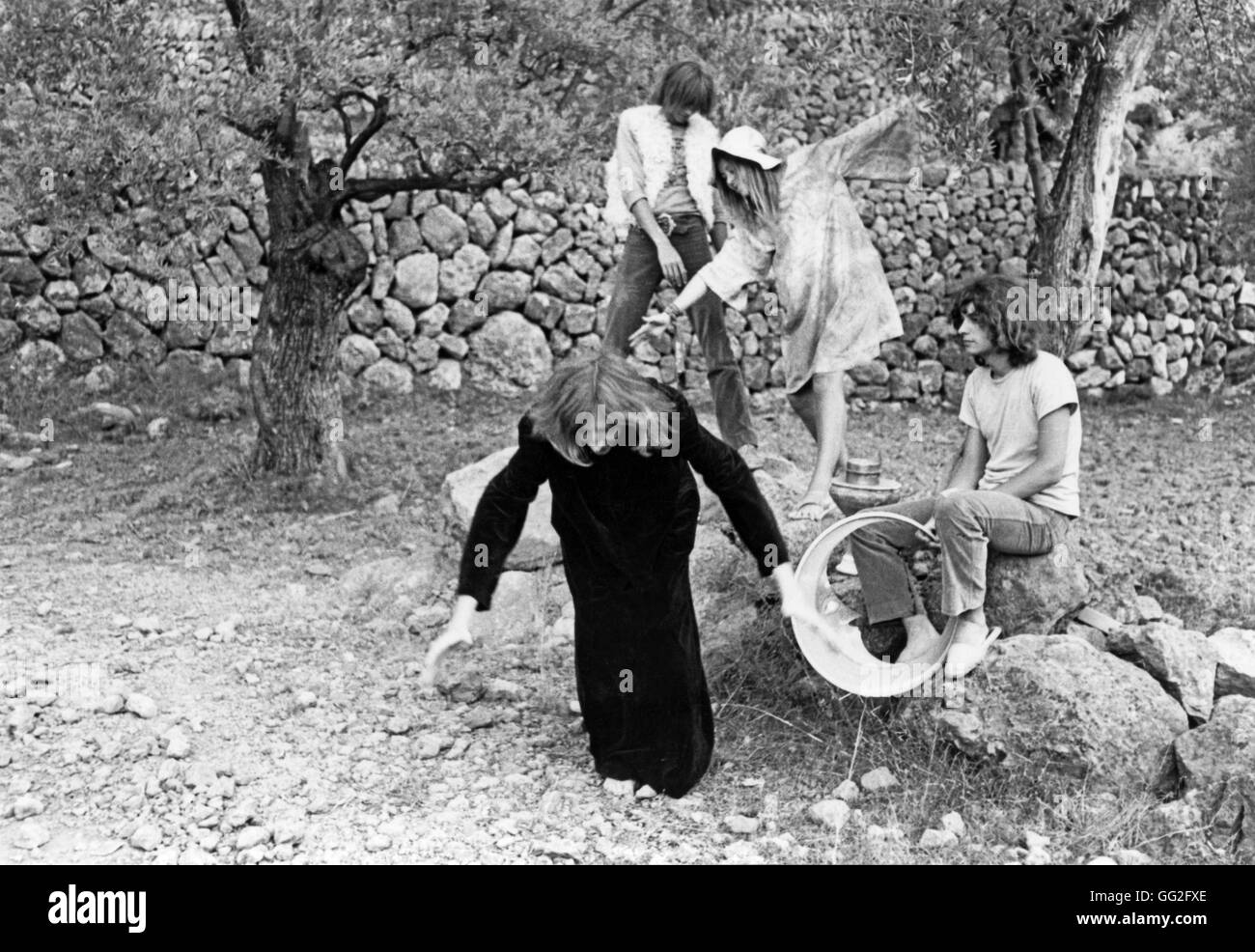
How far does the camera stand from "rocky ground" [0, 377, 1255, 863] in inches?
167

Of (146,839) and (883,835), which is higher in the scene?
(883,835)

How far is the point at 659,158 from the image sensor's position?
5922mm

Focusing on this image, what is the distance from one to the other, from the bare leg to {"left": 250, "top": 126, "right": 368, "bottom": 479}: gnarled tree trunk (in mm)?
3684

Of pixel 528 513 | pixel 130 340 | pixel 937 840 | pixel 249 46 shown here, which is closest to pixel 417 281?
pixel 130 340

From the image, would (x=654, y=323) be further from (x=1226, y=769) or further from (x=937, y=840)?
(x=1226, y=769)

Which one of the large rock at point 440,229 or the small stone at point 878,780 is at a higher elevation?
the large rock at point 440,229

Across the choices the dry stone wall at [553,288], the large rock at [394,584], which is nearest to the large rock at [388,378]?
the dry stone wall at [553,288]

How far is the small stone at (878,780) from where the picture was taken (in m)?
4.58

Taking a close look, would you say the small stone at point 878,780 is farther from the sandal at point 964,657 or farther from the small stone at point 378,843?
the small stone at point 378,843

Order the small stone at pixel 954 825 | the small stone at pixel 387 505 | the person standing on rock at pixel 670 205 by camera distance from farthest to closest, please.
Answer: the small stone at pixel 387 505 < the person standing on rock at pixel 670 205 < the small stone at pixel 954 825

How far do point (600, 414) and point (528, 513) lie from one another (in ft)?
7.40

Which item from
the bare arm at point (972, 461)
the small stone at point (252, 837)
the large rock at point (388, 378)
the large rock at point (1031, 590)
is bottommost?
the small stone at point (252, 837)

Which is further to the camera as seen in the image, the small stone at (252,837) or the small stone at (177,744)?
the small stone at (177,744)

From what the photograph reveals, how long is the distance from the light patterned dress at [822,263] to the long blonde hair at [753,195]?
3 cm
